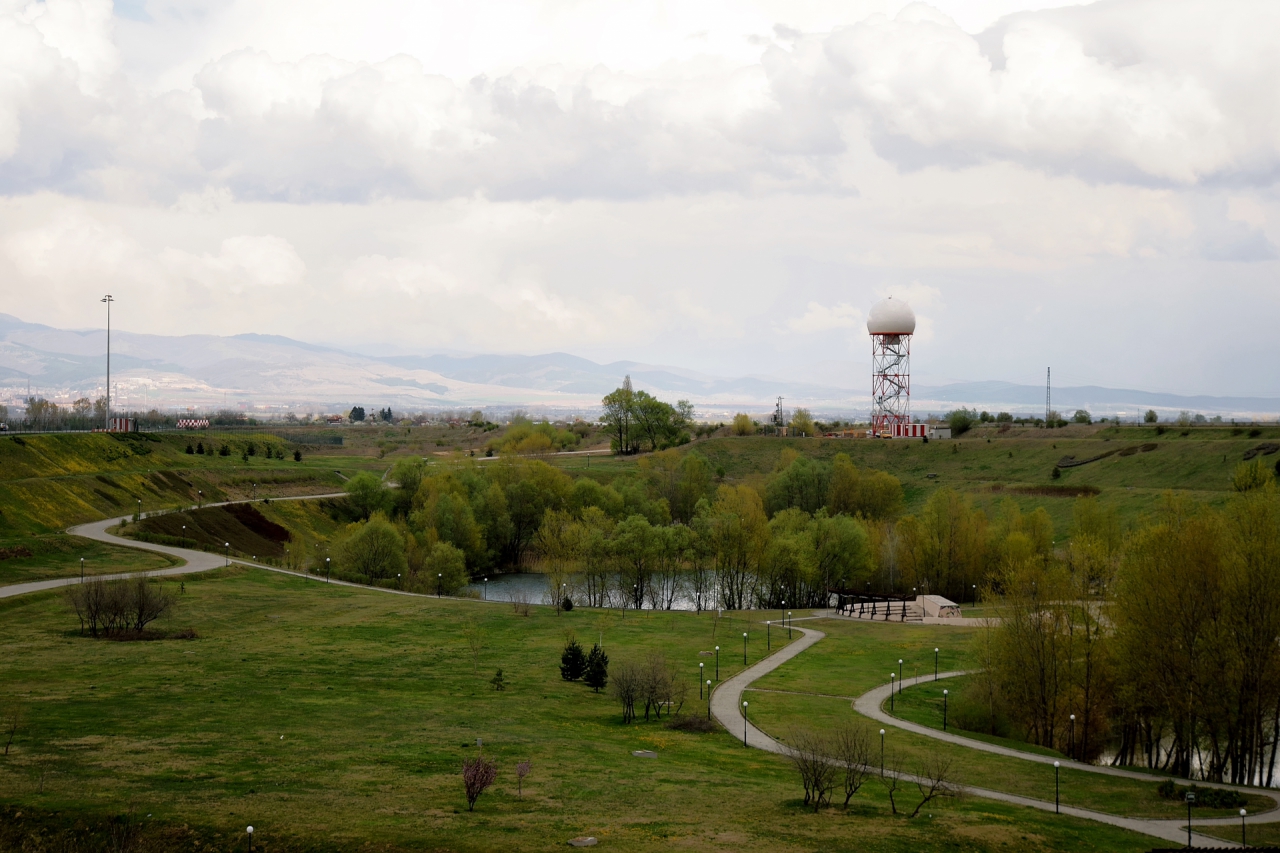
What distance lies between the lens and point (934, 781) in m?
36.1

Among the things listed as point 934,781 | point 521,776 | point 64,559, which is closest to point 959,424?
point 64,559

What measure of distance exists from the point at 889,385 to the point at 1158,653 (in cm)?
11516

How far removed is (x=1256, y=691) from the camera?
4372cm

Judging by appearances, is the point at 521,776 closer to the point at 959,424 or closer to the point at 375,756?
the point at 375,756

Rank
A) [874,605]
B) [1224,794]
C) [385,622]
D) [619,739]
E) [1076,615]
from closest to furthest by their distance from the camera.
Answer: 1. [1224,794]
2. [619,739]
3. [1076,615]
4. [385,622]
5. [874,605]

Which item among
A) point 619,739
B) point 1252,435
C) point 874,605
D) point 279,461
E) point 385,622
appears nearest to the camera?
point 619,739

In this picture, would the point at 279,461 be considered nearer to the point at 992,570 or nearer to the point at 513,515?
the point at 513,515

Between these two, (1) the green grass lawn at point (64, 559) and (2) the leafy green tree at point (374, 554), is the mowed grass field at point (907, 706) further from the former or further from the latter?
(1) the green grass lawn at point (64, 559)

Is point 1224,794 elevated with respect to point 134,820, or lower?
lower

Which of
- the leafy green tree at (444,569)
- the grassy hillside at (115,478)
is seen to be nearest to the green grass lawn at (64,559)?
the grassy hillside at (115,478)

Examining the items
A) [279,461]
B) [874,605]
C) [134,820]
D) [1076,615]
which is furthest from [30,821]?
[279,461]

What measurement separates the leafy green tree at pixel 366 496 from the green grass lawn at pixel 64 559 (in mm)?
39650

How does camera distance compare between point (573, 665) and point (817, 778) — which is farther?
point (573, 665)

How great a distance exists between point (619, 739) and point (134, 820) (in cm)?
1962
